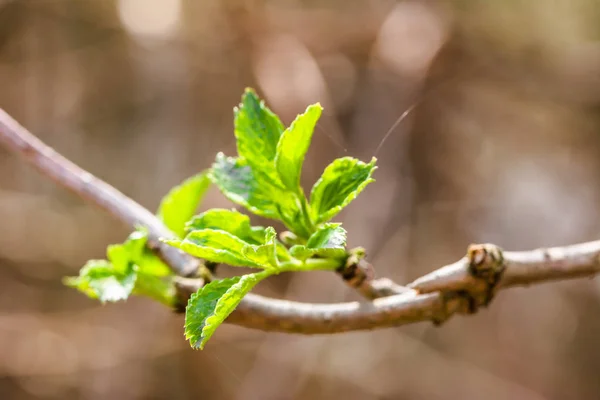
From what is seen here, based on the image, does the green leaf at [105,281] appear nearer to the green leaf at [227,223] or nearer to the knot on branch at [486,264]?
the green leaf at [227,223]

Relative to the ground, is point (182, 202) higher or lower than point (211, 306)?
higher

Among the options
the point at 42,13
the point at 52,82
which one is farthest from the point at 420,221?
the point at 42,13

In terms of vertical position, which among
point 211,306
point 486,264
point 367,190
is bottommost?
point 211,306

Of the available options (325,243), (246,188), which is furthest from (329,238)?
(246,188)

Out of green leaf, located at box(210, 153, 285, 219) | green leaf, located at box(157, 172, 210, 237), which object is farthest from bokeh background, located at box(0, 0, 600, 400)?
green leaf, located at box(210, 153, 285, 219)

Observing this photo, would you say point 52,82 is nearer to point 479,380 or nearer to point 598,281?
point 479,380

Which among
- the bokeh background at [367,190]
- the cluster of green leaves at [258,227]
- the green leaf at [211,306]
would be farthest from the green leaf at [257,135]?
the bokeh background at [367,190]

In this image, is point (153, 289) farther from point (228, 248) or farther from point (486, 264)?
point (486, 264)
